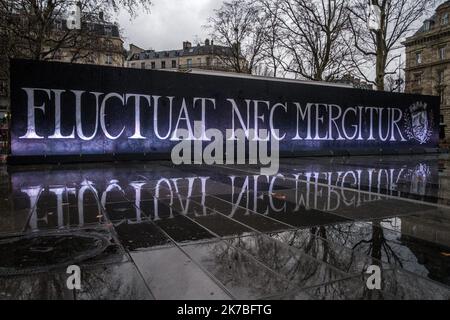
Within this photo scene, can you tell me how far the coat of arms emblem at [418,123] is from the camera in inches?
784

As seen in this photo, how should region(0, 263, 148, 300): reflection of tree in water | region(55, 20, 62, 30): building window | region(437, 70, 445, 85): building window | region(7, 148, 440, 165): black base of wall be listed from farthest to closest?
region(437, 70, 445, 85): building window, region(55, 20, 62, 30): building window, region(7, 148, 440, 165): black base of wall, region(0, 263, 148, 300): reflection of tree in water

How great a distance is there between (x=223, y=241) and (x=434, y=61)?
6228 centimetres

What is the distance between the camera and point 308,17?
98.4 ft

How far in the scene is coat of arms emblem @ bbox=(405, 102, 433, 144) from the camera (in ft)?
65.3

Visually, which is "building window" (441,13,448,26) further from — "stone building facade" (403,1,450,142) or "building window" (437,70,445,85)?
"building window" (437,70,445,85)

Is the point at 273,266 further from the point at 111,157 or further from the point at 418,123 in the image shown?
the point at 418,123

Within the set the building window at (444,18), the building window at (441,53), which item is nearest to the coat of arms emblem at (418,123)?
the building window at (444,18)

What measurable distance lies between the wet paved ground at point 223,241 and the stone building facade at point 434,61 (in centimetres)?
5065

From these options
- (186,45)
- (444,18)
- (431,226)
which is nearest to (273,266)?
(431,226)

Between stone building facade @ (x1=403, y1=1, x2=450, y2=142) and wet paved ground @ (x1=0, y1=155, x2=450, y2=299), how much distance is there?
50.6 metres

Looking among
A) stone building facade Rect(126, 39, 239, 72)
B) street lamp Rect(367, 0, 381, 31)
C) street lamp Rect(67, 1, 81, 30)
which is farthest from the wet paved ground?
stone building facade Rect(126, 39, 239, 72)

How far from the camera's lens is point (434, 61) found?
5447 centimetres

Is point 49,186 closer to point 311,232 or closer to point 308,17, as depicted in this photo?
point 311,232
